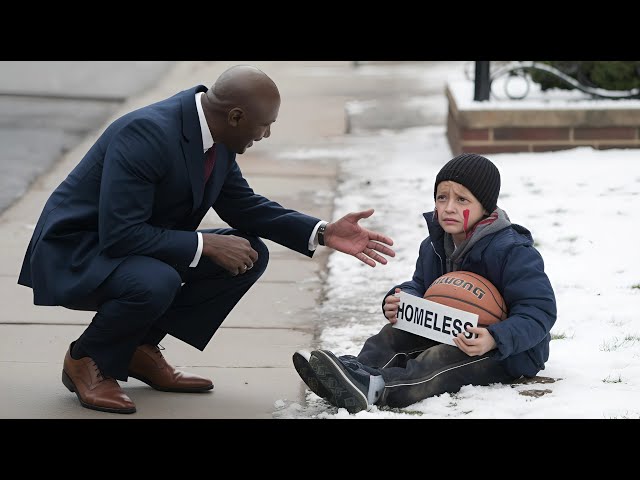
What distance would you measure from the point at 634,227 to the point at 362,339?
2536mm

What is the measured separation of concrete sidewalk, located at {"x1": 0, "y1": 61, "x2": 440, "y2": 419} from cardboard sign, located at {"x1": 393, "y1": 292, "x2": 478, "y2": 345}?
57 cm

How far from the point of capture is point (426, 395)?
4.72 meters

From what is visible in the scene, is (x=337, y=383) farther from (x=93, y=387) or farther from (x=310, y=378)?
(x=93, y=387)

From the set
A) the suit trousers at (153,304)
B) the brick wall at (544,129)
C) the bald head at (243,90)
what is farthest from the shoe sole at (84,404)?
the brick wall at (544,129)

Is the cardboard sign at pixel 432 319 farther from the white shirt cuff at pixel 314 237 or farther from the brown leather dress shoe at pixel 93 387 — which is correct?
the brown leather dress shoe at pixel 93 387

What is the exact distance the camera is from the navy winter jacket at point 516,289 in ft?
15.1

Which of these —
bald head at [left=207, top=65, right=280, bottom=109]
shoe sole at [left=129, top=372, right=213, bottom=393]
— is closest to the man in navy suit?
bald head at [left=207, top=65, right=280, bottom=109]

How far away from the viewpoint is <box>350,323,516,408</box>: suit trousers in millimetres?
4684

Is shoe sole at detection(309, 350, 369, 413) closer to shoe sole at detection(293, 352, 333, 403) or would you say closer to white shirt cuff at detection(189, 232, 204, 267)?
shoe sole at detection(293, 352, 333, 403)

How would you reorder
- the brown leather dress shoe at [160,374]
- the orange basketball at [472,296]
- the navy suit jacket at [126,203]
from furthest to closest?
the brown leather dress shoe at [160,374]
the orange basketball at [472,296]
the navy suit jacket at [126,203]

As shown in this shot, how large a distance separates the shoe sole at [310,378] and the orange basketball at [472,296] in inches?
24.6

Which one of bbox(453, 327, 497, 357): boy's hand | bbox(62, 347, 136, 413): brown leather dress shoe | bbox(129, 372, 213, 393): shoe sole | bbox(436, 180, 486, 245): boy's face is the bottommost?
bbox(129, 372, 213, 393): shoe sole

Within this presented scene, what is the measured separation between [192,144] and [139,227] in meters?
0.41

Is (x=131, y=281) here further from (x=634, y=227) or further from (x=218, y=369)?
(x=634, y=227)
